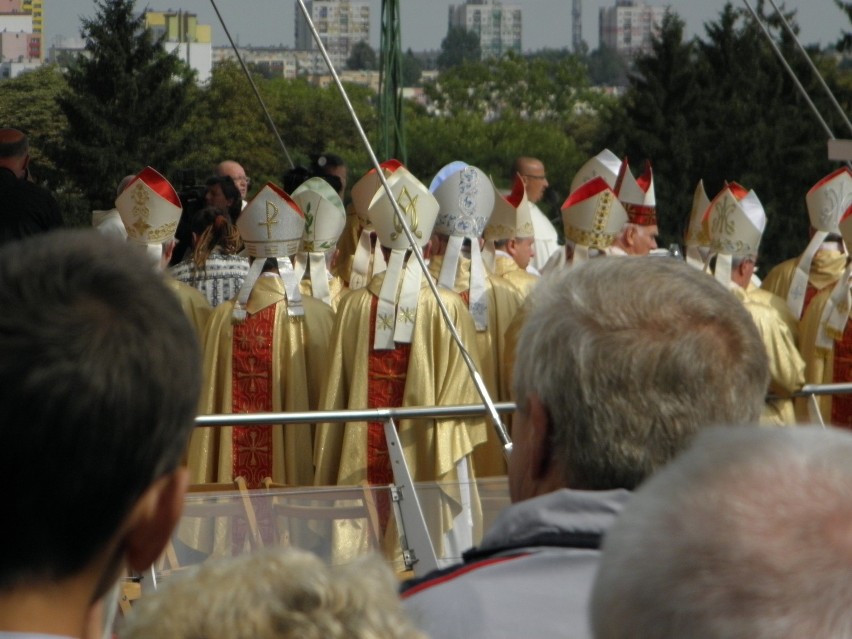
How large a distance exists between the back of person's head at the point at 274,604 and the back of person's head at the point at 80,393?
0.10m

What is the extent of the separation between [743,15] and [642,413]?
29270mm

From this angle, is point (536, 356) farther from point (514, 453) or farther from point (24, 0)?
point (24, 0)

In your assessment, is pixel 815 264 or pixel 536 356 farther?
pixel 815 264

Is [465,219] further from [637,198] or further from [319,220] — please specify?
[637,198]

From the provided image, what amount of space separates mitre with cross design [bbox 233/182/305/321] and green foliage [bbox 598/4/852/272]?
55.1ft

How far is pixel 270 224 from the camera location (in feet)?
21.3

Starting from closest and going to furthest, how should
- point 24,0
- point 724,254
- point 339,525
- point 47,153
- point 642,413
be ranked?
point 642,413
point 339,525
point 724,254
point 24,0
point 47,153

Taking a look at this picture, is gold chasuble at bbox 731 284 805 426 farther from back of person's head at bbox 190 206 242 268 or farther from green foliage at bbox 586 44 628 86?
green foliage at bbox 586 44 628 86

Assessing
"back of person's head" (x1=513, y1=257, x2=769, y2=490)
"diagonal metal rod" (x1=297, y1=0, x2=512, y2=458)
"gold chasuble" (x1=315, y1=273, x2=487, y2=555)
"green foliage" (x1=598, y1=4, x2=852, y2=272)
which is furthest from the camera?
"green foliage" (x1=598, y1=4, x2=852, y2=272)

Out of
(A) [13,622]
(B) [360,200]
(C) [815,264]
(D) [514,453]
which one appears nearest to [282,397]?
(B) [360,200]

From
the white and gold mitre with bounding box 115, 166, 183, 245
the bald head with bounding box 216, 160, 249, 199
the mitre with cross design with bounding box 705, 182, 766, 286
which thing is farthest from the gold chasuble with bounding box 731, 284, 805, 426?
the bald head with bounding box 216, 160, 249, 199

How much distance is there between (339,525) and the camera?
3.96 metres

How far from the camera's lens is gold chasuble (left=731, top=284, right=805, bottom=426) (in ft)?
18.7

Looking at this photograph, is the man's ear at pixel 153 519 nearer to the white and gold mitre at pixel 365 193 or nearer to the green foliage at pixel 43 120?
the white and gold mitre at pixel 365 193
